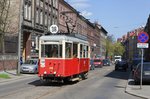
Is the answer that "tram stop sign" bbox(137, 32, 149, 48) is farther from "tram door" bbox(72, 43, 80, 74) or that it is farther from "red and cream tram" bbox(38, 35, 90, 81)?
"tram door" bbox(72, 43, 80, 74)

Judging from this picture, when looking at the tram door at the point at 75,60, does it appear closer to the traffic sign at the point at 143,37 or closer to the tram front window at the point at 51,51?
the tram front window at the point at 51,51

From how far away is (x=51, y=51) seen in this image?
24609 mm

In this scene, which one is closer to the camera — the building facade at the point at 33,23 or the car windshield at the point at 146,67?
the car windshield at the point at 146,67

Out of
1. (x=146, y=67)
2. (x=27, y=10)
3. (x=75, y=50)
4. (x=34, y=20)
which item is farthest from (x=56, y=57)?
(x=34, y=20)

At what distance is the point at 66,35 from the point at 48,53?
5.47 feet

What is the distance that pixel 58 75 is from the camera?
2412 cm

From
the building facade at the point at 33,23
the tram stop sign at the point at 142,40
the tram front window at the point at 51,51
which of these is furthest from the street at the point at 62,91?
the building facade at the point at 33,23

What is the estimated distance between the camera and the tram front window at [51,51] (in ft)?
79.9

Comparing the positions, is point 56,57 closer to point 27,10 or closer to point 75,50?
point 75,50

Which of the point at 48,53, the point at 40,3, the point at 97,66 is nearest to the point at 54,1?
the point at 40,3

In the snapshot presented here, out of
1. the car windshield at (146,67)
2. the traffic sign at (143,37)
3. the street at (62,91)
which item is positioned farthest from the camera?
the car windshield at (146,67)

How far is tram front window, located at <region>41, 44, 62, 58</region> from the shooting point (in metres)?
24.3

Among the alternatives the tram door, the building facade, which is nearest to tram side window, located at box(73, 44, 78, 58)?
the tram door

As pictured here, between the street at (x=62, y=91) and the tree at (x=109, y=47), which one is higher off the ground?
the tree at (x=109, y=47)
